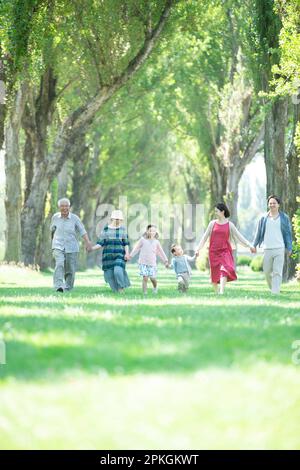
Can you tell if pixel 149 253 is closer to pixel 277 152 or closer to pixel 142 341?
pixel 277 152

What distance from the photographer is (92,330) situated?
10711mm

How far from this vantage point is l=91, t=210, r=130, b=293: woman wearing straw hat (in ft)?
75.4

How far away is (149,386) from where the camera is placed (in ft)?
22.8

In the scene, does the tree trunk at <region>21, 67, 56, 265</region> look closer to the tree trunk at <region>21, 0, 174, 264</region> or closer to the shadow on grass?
the tree trunk at <region>21, 0, 174, 264</region>

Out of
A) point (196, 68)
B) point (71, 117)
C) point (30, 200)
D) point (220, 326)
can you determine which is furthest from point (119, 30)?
point (220, 326)

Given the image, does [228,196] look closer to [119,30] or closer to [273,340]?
[119,30]

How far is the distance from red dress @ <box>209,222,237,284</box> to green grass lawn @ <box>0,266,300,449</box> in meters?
9.74

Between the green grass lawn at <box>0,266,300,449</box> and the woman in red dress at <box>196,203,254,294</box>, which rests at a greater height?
the woman in red dress at <box>196,203,254,294</box>

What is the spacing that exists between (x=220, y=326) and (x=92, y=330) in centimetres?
153

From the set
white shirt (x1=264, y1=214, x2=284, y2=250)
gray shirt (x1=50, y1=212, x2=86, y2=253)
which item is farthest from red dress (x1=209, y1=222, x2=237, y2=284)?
gray shirt (x1=50, y1=212, x2=86, y2=253)

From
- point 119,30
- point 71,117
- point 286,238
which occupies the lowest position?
point 286,238

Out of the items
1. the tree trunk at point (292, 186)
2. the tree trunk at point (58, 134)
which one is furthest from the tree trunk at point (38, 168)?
the tree trunk at point (292, 186)

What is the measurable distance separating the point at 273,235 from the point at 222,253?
115 centimetres

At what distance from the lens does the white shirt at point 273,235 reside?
70.4ft
